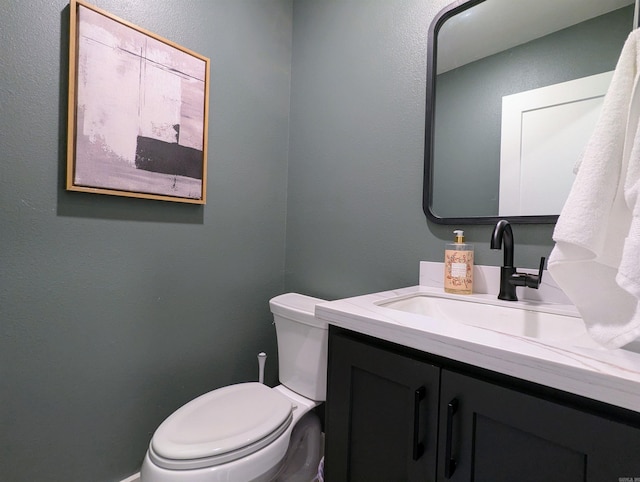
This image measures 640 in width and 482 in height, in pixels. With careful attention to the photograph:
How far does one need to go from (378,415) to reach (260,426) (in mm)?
458

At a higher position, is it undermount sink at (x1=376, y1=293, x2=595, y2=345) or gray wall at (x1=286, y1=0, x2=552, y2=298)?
gray wall at (x1=286, y1=0, x2=552, y2=298)

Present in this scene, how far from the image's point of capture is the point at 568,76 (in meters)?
0.91

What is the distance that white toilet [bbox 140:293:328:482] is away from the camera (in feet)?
2.75

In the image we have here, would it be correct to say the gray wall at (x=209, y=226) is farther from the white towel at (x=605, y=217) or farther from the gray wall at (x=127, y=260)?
the white towel at (x=605, y=217)

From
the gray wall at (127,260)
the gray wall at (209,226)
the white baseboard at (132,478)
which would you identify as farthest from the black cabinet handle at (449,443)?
the white baseboard at (132,478)

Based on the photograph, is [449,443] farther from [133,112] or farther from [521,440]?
[133,112]

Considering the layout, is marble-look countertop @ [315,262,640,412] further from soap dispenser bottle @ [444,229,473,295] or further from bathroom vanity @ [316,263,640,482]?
soap dispenser bottle @ [444,229,473,295]

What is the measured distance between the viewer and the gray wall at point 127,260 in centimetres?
94

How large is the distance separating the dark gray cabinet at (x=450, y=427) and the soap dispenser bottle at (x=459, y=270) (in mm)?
438

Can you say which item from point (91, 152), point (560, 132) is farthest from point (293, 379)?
point (560, 132)

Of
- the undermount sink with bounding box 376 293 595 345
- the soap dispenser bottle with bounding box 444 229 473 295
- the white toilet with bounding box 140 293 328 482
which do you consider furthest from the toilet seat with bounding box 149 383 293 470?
the soap dispenser bottle with bounding box 444 229 473 295

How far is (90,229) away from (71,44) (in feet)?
1.93

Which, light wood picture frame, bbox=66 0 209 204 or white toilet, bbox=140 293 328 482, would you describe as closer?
white toilet, bbox=140 293 328 482

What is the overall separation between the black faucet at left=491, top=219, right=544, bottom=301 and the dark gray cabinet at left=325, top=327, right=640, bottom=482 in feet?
1.45
